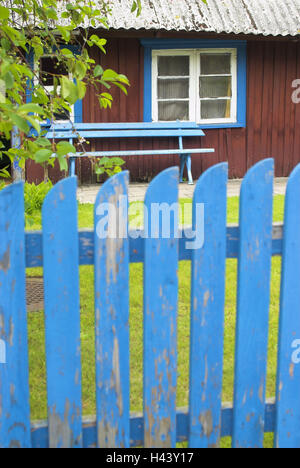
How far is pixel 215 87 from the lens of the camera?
37.3 feet

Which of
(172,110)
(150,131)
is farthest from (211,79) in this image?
(150,131)

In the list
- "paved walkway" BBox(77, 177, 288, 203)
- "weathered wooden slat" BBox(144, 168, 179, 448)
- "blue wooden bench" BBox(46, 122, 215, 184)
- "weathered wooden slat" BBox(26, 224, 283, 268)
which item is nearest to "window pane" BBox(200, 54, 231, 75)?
"blue wooden bench" BBox(46, 122, 215, 184)

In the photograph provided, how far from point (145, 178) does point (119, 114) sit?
1210 mm

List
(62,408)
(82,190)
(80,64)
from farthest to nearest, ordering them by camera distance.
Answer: (82,190)
(80,64)
(62,408)

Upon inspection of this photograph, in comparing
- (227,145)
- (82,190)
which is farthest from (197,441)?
(227,145)

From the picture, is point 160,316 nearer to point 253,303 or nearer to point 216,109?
point 253,303

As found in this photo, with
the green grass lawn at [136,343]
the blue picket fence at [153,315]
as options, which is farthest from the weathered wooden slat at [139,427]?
the green grass lawn at [136,343]

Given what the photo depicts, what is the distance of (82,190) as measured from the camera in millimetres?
10094

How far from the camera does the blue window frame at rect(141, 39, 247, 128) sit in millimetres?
10930

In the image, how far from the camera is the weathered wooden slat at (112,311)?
2.33 meters

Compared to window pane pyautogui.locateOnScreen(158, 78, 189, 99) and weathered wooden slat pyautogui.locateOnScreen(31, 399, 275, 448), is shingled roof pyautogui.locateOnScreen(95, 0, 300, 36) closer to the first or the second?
window pane pyautogui.locateOnScreen(158, 78, 189, 99)

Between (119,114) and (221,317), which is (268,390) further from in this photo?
(119,114)

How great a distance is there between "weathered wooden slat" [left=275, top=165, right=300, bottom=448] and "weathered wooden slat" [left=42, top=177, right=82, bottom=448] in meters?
0.83

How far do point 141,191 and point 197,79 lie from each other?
275cm
